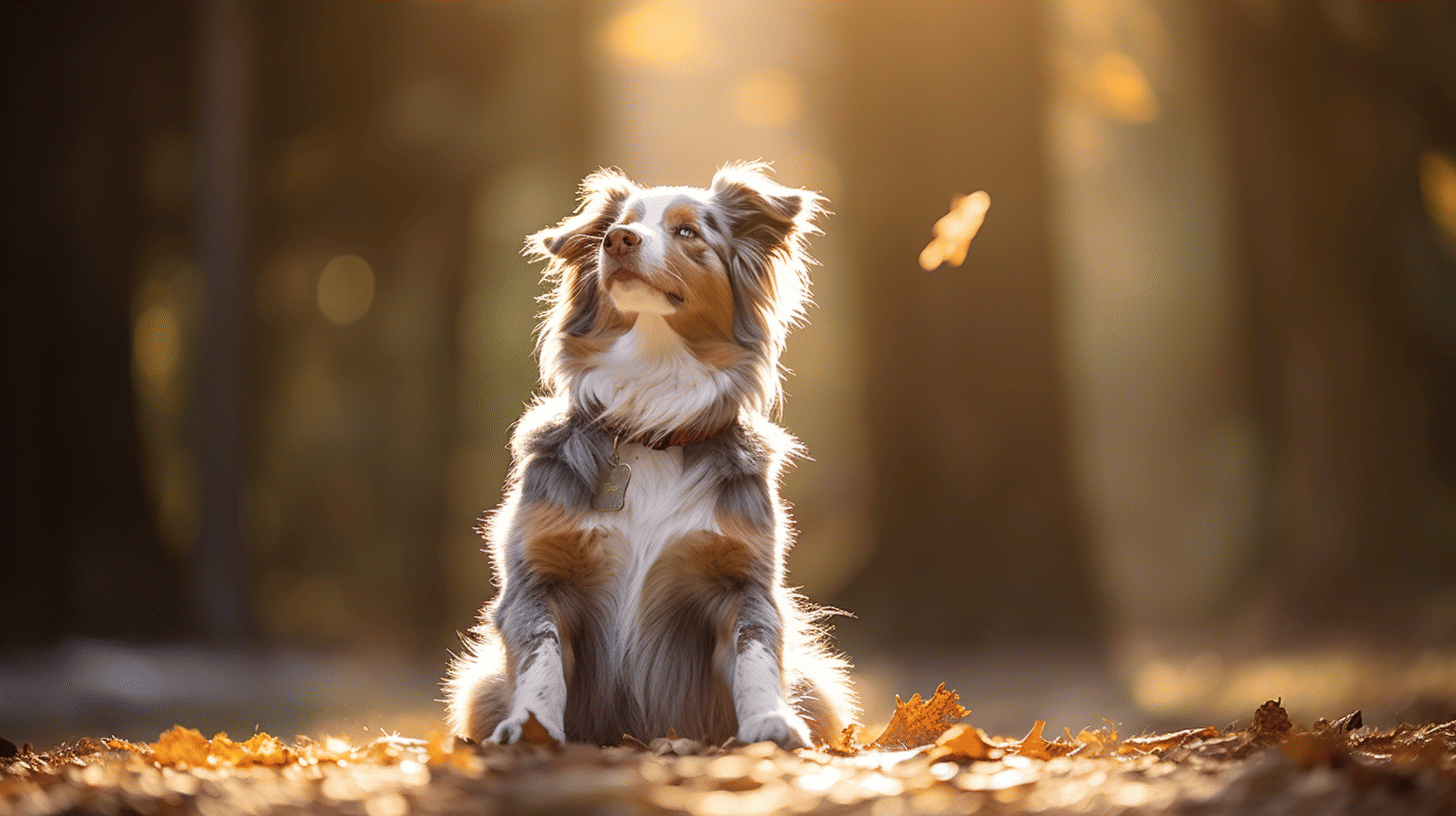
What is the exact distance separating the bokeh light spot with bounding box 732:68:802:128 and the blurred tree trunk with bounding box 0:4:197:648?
9.83 metres

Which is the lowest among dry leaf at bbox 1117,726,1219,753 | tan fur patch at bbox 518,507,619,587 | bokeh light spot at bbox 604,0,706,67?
dry leaf at bbox 1117,726,1219,753

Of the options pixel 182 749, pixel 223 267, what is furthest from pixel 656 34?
pixel 182 749

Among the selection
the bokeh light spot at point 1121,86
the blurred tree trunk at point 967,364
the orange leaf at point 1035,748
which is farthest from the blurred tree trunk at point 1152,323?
the orange leaf at point 1035,748

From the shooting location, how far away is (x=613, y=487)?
422cm

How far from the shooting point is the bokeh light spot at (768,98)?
1877 cm

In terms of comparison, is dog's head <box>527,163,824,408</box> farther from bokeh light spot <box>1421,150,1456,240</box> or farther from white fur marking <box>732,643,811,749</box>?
bokeh light spot <box>1421,150,1456,240</box>

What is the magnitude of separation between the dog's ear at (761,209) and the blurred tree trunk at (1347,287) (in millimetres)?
6410

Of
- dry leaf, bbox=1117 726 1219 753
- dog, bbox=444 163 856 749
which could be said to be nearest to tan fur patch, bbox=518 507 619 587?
dog, bbox=444 163 856 749

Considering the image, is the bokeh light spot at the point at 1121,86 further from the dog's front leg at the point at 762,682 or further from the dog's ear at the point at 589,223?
the dog's front leg at the point at 762,682

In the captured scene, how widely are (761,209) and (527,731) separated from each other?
7.77ft

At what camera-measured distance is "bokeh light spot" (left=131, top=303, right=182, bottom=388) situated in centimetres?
1582

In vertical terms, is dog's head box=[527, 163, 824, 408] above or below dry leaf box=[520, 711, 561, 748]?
above

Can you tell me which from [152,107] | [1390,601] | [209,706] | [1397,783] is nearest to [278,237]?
[152,107]

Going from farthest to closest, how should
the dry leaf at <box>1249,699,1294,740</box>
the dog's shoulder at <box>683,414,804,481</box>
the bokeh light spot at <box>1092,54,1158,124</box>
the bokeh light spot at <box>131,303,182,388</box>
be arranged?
the bokeh light spot at <box>131,303,182,388</box>
the bokeh light spot at <box>1092,54,1158,124</box>
the dog's shoulder at <box>683,414,804,481</box>
the dry leaf at <box>1249,699,1294,740</box>
